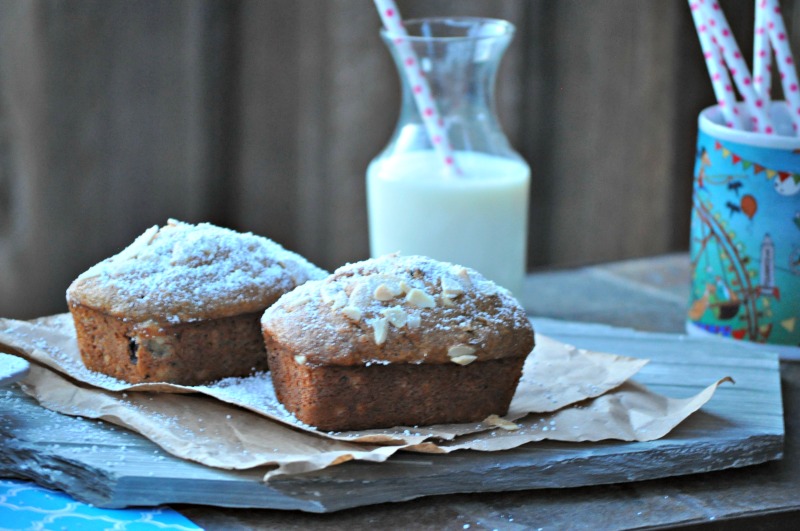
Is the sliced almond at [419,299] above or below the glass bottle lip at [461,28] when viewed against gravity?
below

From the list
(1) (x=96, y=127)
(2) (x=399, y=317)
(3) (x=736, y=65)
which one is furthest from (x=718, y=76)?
(1) (x=96, y=127)

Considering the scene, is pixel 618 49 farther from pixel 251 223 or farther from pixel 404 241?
pixel 404 241

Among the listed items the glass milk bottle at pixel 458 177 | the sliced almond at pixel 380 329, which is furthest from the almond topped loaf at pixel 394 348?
the glass milk bottle at pixel 458 177

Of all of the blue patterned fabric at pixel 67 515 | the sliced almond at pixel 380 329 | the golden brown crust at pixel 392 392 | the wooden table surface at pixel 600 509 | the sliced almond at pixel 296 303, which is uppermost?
the sliced almond at pixel 296 303

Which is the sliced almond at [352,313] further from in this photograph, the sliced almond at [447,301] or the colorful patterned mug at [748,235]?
the colorful patterned mug at [748,235]

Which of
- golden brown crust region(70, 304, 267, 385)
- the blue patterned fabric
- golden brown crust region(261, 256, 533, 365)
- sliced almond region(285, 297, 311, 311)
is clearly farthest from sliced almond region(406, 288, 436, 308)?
the blue patterned fabric
